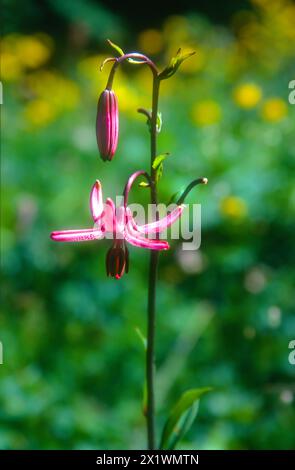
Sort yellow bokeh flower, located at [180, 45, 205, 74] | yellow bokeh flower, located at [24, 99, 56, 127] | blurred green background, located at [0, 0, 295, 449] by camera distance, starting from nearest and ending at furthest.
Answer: blurred green background, located at [0, 0, 295, 449] → yellow bokeh flower, located at [24, 99, 56, 127] → yellow bokeh flower, located at [180, 45, 205, 74]

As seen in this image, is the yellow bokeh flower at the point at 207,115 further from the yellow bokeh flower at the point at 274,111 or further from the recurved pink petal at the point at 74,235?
the recurved pink petal at the point at 74,235

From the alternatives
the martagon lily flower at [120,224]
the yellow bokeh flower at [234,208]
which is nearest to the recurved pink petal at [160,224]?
the martagon lily flower at [120,224]

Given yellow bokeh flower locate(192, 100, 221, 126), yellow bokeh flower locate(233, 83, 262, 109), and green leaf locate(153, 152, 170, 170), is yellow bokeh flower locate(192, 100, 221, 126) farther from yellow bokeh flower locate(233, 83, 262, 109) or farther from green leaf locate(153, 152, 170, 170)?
green leaf locate(153, 152, 170, 170)

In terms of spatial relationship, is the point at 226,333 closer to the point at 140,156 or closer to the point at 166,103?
the point at 140,156

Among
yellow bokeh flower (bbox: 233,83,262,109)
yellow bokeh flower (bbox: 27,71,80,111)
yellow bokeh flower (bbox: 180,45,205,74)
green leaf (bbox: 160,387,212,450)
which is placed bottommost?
green leaf (bbox: 160,387,212,450)

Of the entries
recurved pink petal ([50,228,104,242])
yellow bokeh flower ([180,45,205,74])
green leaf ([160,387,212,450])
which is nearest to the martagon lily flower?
recurved pink petal ([50,228,104,242])

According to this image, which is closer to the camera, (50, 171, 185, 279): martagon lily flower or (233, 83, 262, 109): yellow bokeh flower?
(50, 171, 185, 279): martagon lily flower

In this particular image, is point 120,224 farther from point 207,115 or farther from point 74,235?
point 207,115
